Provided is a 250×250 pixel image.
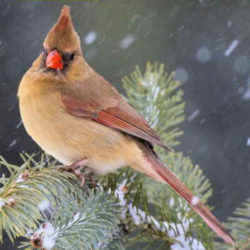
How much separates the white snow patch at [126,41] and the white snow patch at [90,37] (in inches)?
9.1

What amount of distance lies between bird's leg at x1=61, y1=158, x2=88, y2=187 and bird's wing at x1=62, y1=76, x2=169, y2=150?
0.75ft

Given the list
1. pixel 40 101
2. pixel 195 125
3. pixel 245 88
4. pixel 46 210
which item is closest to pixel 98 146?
pixel 40 101

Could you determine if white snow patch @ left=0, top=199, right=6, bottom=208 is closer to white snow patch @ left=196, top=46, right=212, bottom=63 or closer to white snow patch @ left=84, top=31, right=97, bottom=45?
white snow patch @ left=84, top=31, right=97, bottom=45

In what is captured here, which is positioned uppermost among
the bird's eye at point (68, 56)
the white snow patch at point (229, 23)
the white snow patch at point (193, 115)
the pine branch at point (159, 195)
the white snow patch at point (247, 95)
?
the bird's eye at point (68, 56)

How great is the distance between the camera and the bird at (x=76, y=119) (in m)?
2.06

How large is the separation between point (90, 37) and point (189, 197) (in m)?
2.17

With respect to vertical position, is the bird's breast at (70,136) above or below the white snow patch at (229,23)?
below

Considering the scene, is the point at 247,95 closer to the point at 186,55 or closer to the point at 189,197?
the point at 186,55

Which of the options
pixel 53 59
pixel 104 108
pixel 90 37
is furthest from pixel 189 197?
pixel 90 37

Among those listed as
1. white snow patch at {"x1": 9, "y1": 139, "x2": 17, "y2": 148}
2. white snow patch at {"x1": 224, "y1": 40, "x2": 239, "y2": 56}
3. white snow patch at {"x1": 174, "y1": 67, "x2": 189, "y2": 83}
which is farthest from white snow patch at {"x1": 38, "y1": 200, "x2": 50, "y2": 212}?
white snow patch at {"x1": 224, "y1": 40, "x2": 239, "y2": 56}

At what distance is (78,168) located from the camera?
2.03 metres

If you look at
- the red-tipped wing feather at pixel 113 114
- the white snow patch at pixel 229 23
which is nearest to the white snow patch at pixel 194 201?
the red-tipped wing feather at pixel 113 114

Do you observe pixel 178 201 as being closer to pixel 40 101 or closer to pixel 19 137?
pixel 40 101

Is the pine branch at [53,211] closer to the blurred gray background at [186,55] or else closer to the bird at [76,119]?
the bird at [76,119]
